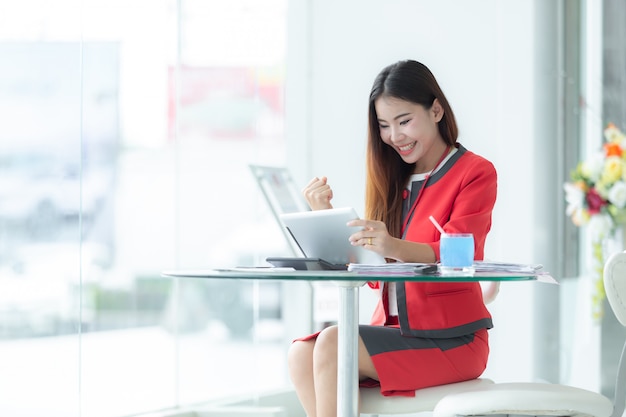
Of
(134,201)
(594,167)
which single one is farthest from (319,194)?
(594,167)

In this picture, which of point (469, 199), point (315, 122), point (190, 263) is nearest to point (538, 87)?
point (315, 122)

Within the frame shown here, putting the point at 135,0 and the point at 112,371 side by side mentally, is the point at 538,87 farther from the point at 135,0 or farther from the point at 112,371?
the point at 112,371

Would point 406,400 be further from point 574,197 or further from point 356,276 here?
point 574,197

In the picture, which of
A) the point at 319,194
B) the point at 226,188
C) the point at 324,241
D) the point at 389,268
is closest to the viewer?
the point at 389,268

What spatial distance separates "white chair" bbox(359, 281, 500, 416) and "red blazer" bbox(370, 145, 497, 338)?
13 cm

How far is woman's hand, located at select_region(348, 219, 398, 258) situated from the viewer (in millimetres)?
1985

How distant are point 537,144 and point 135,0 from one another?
1.91 meters

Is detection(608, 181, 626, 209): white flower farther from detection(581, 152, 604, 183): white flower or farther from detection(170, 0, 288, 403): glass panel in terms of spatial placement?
detection(170, 0, 288, 403): glass panel

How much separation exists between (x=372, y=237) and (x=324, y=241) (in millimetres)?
151

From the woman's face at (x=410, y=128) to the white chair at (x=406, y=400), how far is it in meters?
0.65

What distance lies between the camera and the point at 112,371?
11.0 ft

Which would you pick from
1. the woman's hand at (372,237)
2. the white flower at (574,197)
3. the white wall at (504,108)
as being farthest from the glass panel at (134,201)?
the woman's hand at (372,237)

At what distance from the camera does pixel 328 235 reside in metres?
2.08

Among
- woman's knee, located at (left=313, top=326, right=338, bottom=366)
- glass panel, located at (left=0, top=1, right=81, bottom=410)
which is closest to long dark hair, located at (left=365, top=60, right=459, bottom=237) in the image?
woman's knee, located at (left=313, top=326, right=338, bottom=366)
